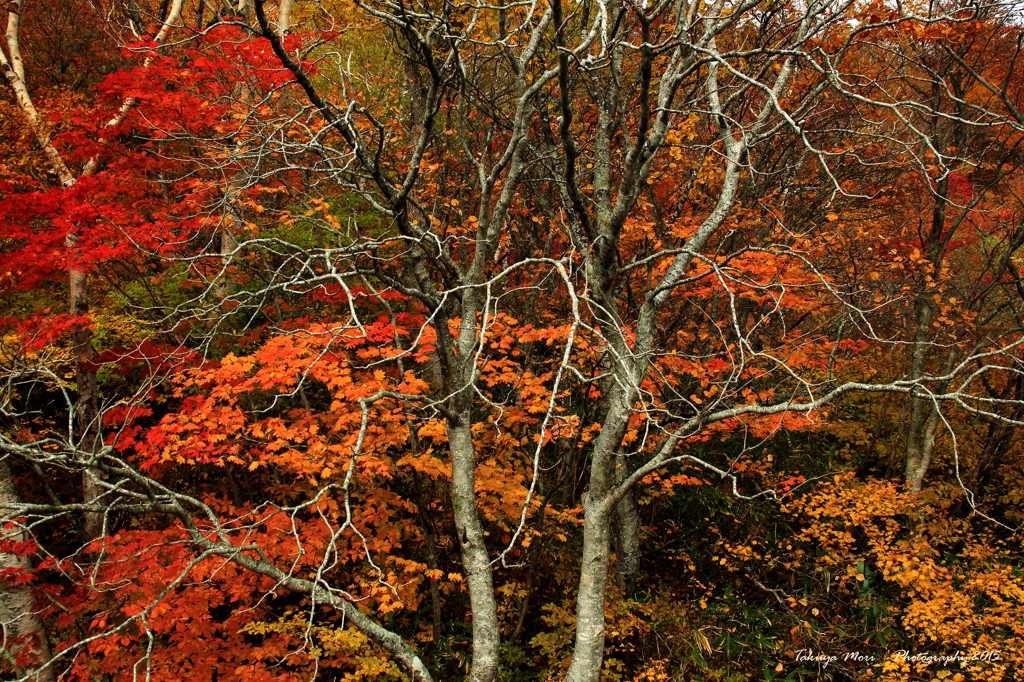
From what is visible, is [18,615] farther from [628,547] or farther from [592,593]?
[628,547]

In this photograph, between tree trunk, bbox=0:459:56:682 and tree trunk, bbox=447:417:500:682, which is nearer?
tree trunk, bbox=447:417:500:682

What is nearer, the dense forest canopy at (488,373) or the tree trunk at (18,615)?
the dense forest canopy at (488,373)

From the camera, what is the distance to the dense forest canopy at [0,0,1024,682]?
484 cm

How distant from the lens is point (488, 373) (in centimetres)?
738

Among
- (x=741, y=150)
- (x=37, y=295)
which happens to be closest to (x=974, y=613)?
(x=741, y=150)

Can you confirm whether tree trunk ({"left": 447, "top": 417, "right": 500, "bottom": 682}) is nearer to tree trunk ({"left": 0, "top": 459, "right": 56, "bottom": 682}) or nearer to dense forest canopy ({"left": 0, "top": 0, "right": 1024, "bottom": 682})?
dense forest canopy ({"left": 0, "top": 0, "right": 1024, "bottom": 682})

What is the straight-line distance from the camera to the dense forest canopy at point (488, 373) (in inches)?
191

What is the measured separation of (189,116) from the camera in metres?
7.00

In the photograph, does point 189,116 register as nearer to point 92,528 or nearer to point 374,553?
point 92,528
